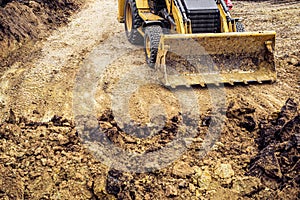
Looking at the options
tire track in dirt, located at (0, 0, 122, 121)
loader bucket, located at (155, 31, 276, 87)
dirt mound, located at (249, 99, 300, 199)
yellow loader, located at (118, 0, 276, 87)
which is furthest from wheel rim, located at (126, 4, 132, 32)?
dirt mound, located at (249, 99, 300, 199)

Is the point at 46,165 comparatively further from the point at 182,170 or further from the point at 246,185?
the point at 246,185

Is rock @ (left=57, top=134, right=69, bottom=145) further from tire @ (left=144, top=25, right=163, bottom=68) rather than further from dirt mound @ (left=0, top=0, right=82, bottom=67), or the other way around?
dirt mound @ (left=0, top=0, right=82, bottom=67)

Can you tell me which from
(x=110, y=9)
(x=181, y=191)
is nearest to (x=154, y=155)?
(x=181, y=191)

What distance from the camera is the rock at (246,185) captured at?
417 centimetres

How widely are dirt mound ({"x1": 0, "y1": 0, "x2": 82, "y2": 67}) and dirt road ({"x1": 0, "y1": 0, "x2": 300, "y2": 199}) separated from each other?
49cm

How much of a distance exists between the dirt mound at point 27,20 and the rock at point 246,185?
5530 millimetres

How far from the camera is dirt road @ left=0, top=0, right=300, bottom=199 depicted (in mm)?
4363

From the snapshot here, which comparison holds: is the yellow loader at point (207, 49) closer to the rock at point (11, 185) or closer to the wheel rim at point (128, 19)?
the wheel rim at point (128, 19)

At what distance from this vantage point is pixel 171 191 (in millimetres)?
4266

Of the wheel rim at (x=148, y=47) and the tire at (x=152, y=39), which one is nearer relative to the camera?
the tire at (x=152, y=39)

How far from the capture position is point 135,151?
500cm

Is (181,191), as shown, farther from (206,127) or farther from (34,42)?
(34,42)

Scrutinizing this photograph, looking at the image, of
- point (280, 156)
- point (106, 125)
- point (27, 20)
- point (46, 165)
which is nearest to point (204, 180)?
point (280, 156)

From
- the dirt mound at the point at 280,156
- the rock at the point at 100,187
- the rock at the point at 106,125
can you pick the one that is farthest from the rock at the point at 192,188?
Answer: the rock at the point at 106,125
